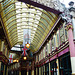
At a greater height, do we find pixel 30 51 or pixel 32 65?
pixel 30 51

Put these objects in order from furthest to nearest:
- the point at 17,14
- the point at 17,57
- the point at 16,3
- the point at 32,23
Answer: the point at 17,57 < the point at 32,23 < the point at 17,14 < the point at 16,3

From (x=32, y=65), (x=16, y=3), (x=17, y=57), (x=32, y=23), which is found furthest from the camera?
(x=17, y=57)

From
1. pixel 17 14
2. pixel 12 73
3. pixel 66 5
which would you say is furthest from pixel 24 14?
pixel 12 73

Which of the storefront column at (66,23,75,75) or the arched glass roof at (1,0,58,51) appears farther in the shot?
the arched glass roof at (1,0,58,51)

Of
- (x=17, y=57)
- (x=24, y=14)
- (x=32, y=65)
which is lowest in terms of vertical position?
(x=32, y=65)

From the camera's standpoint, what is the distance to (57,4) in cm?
1116

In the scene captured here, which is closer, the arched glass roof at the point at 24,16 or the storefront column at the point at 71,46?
the storefront column at the point at 71,46

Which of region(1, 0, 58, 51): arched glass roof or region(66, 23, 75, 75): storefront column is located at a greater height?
region(1, 0, 58, 51): arched glass roof

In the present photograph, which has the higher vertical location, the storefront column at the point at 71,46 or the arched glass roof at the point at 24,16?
the arched glass roof at the point at 24,16

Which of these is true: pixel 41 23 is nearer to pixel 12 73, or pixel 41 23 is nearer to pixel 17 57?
pixel 17 57

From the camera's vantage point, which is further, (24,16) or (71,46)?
(24,16)

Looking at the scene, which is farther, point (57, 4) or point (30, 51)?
point (30, 51)

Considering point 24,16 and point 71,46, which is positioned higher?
point 24,16

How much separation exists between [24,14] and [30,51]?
62.2 ft
